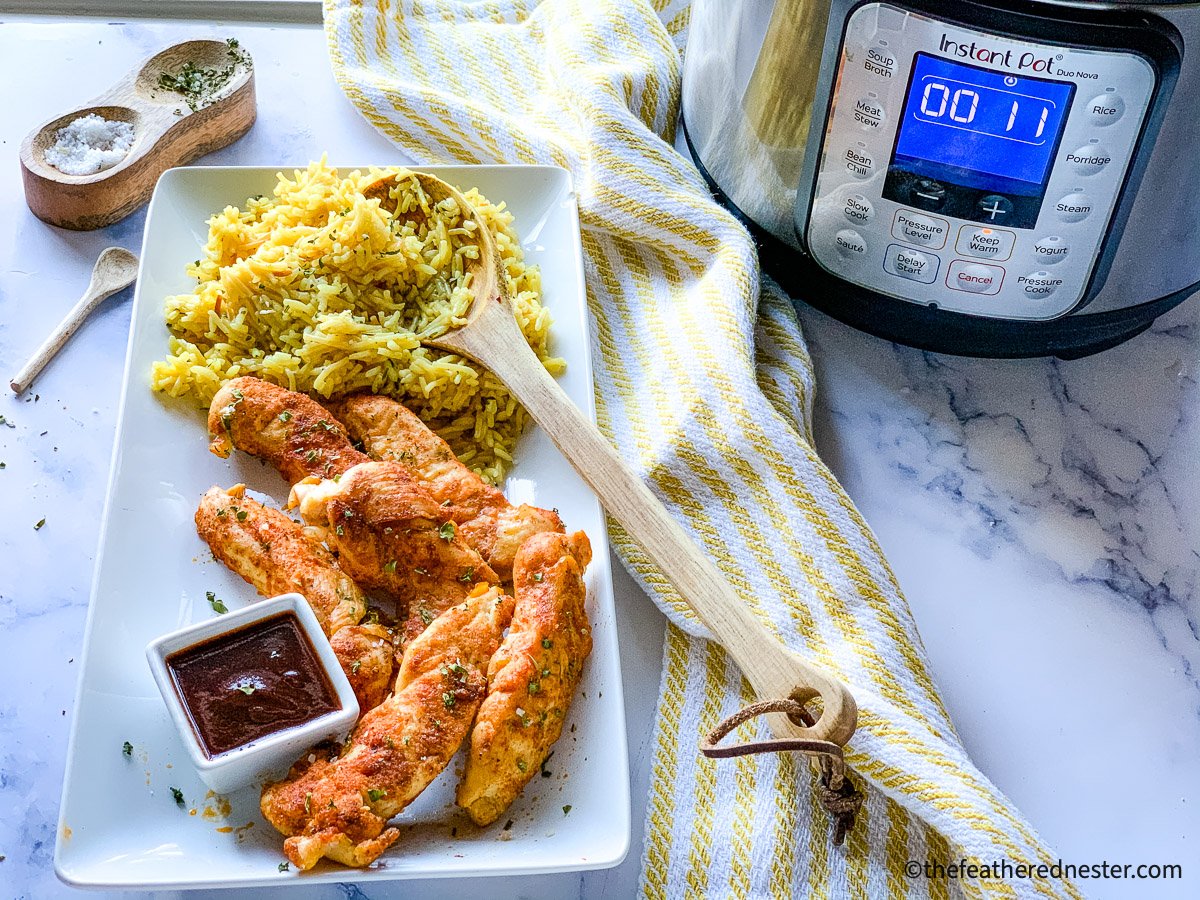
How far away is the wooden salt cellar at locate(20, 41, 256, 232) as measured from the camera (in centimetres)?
189

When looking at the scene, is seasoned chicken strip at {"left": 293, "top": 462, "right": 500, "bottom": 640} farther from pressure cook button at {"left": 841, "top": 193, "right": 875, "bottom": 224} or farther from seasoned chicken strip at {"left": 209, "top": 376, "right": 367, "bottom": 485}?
pressure cook button at {"left": 841, "top": 193, "right": 875, "bottom": 224}

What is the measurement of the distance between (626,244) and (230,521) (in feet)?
2.65

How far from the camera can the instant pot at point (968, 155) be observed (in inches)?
52.6

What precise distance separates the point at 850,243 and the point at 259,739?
980 mm

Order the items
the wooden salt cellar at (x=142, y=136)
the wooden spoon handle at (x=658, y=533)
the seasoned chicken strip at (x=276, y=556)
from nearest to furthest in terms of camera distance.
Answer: the wooden spoon handle at (x=658, y=533) < the seasoned chicken strip at (x=276, y=556) < the wooden salt cellar at (x=142, y=136)

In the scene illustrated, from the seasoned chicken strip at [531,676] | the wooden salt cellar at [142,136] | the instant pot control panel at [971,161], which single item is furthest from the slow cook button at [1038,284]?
the wooden salt cellar at [142,136]

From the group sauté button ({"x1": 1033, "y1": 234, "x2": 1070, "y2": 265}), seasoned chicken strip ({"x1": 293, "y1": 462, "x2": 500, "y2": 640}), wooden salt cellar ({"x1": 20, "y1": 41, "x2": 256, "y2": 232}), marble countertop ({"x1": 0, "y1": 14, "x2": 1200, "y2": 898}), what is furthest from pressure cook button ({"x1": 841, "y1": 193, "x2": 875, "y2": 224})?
wooden salt cellar ({"x1": 20, "y1": 41, "x2": 256, "y2": 232})

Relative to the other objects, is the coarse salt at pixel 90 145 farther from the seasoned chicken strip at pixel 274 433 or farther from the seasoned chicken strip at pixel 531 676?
the seasoned chicken strip at pixel 531 676

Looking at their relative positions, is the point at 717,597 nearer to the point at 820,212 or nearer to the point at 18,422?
the point at 820,212

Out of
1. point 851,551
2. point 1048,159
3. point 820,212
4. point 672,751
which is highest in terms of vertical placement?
point 1048,159

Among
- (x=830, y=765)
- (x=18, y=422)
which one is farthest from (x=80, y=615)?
(x=830, y=765)

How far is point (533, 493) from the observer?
5.30 feet

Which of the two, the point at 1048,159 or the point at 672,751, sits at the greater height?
the point at 1048,159

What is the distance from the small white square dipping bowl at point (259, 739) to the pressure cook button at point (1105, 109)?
3.47 feet
